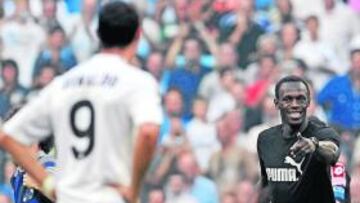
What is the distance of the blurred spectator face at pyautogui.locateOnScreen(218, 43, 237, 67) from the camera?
15.8m

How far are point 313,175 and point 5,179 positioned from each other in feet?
23.0

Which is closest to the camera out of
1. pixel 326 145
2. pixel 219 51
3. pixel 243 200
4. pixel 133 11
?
pixel 133 11

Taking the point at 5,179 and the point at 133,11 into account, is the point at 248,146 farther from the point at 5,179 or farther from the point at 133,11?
the point at 133,11

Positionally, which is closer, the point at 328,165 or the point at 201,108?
the point at 328,165

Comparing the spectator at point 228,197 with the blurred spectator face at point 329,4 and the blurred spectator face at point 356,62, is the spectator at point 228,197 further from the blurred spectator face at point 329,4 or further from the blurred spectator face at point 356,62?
the blurred spectator face at point 329,4

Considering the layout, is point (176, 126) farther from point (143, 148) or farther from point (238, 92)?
point (143, 148)

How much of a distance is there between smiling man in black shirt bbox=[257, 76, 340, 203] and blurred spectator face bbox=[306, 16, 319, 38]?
677cm

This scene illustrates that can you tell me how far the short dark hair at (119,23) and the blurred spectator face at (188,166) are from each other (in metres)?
8.84

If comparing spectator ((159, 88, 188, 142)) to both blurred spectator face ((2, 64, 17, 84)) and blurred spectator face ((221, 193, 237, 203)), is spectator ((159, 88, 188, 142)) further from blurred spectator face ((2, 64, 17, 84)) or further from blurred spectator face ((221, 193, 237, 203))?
blurred spectator face ((2, 64, 17, 84))

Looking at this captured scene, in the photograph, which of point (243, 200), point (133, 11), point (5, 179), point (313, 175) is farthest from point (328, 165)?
point (5, 179)

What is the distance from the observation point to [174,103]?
15531mm

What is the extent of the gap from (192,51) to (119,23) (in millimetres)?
9532

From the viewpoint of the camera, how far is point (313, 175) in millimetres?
8805

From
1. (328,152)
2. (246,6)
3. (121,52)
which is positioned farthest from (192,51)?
(121,52)
